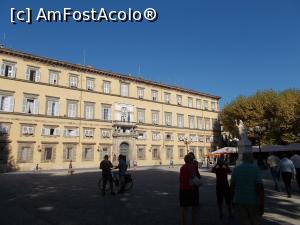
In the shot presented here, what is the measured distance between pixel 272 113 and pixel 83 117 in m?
26.4

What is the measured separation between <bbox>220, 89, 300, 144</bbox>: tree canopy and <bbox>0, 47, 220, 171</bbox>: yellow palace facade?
11174mm

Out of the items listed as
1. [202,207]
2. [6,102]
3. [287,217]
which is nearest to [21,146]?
[6,102]

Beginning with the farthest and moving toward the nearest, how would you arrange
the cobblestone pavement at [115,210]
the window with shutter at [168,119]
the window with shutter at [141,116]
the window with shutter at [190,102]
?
the window with shutter at [190,102] < the window with shutter at [168,119] < the window with shutter at [141,116] < the cobblestone pavement at [115,210]

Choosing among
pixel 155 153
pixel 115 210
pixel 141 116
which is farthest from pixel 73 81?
pixel 115 210

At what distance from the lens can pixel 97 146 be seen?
39.6 metres

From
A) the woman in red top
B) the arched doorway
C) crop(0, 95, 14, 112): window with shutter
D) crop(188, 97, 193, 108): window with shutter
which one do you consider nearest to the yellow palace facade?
the arched doorway

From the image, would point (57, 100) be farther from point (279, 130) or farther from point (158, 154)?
point (279, 130)

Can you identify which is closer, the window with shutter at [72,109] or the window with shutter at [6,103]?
the window with shutter at [6,103]

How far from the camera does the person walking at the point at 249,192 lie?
503 centimetres

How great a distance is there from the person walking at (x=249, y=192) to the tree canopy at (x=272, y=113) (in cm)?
3741

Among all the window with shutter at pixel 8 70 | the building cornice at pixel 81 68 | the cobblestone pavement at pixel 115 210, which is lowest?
the cobblestone pavement at pixel 115 210

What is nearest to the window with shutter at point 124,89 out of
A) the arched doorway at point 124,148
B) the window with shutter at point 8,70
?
the arched doorway at point 124,148

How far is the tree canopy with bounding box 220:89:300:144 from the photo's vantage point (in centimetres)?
3944

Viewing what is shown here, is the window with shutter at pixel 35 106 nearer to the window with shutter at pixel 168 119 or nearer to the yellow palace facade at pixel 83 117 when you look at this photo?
the yellow palace facade at pixel 83 117
